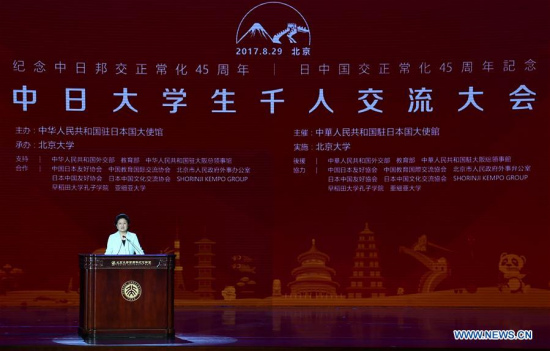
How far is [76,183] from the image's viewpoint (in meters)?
6.64

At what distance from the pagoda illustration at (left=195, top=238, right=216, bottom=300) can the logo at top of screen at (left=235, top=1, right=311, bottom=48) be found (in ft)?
5.39

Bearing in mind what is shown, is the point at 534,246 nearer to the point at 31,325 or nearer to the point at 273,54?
the point at 273,54

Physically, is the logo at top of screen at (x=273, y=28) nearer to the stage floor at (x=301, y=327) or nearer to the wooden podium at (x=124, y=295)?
the stage floor at (x=301, y=327)

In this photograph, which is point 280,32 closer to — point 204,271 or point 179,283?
point 204,271

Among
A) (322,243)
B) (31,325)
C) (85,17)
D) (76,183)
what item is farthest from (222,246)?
(85,17)

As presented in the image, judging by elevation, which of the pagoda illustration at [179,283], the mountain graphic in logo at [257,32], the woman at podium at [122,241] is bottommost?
the pagoda illustration at [179,283]

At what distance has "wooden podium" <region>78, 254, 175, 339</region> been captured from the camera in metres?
4.80

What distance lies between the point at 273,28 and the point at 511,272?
2.69 meters

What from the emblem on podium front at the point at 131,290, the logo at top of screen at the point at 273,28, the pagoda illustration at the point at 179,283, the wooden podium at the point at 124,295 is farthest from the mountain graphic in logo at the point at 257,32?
the emblem on podium front at the point at 131,290

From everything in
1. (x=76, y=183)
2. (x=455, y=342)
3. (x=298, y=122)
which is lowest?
(x=455, y=342)

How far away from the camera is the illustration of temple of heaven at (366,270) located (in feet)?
22.0

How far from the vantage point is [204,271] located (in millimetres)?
6742

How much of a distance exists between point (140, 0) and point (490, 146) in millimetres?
2990

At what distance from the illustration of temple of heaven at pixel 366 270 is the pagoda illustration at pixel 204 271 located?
1123 millimetres
